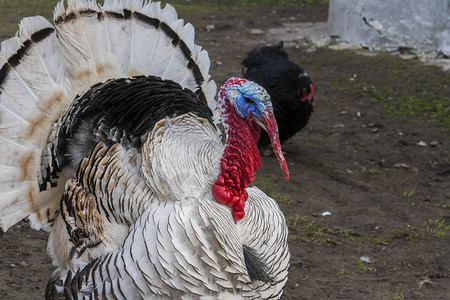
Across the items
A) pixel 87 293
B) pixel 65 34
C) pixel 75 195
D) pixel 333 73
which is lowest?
pixel 333 73

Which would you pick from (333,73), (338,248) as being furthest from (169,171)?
(333,73)

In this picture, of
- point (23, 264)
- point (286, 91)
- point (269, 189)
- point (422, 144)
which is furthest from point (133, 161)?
point (422, 144)

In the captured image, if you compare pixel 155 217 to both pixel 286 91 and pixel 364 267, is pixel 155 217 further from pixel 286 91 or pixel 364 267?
pixel 286 91

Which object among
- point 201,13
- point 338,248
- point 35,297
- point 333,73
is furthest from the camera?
point 201,13

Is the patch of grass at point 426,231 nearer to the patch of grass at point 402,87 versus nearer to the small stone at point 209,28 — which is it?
the patch of grass at point 402,87

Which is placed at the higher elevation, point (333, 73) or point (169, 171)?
point (169, 171)

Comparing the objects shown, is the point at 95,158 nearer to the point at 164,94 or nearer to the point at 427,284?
the point at 164,94

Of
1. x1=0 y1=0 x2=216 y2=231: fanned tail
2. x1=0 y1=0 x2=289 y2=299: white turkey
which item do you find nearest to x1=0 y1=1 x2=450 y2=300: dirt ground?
x1=0 y1=0 x2=216 y2=231: fanned tail

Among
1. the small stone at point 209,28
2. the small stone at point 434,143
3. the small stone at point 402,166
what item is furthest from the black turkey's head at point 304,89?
the small stone at point 209,28

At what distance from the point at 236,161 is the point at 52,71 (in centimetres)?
120

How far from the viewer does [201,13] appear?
11.4 m

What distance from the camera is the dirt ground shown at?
4.24 m

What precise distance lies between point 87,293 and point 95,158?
649mm

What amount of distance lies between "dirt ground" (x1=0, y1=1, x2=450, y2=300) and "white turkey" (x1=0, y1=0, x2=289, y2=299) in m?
0.96
